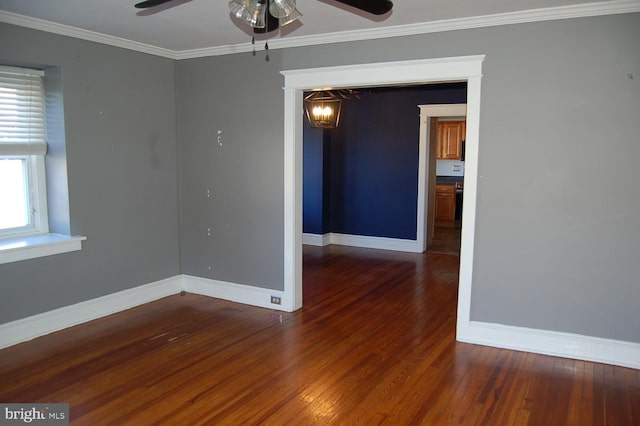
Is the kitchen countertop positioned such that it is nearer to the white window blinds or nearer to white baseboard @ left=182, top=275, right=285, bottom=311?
white baseboard @ left=182, top=275, right=285, bottom=311

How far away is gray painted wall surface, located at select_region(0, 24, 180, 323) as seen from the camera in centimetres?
376

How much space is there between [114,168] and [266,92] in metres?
1.51

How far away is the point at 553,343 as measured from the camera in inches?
138

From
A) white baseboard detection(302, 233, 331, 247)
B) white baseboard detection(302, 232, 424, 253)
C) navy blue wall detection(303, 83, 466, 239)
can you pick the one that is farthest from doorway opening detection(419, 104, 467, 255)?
white baseboard detection(302, 233, 331, 247)

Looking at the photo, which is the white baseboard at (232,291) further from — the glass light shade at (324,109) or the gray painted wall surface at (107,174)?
the glass light shade at (324,109)

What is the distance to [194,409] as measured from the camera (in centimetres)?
279

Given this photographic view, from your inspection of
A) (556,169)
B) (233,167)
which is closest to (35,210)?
(233,167)

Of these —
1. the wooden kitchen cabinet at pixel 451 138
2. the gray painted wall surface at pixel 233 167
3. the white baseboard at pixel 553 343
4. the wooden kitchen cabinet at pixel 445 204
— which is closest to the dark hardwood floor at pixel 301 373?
the white baseboard at pixel 553 343

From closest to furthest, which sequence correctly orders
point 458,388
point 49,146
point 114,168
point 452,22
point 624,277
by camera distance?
point 458,388 < point 624,277 < point 452,22 < point 49,146 < point 114,168

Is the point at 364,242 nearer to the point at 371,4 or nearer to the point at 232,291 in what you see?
the point at 232,291

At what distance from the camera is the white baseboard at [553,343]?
10.9 feet

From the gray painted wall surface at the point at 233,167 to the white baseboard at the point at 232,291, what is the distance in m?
0.06

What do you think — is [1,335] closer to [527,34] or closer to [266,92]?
[266,92]

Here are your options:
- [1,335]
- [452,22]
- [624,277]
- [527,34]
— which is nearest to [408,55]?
[452,22]
